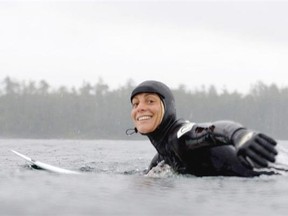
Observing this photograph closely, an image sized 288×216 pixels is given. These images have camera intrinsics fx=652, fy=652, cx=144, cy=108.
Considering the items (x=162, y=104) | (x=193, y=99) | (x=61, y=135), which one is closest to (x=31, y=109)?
(x=61, y=135)

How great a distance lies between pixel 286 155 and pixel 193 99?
8428 centimetres

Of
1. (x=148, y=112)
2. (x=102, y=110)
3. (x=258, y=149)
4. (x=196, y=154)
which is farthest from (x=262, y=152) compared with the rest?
(x=102, y=110)

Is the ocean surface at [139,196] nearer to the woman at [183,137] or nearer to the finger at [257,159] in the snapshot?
the finger at [257,159]

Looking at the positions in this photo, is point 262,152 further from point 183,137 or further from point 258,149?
point 183,137

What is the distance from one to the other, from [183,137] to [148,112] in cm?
83

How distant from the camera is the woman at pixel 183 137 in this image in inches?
308

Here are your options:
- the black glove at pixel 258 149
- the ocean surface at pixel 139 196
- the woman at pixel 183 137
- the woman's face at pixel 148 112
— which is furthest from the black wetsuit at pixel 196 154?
the black glove at pixel 258 149

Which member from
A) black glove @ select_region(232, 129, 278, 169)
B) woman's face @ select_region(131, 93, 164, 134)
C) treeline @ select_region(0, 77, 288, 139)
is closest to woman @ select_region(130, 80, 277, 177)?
woman's face @ select_region(131, 93, 164, 134)

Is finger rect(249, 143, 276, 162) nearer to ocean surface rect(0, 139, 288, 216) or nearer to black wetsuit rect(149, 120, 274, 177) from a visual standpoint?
ocean surface rect(0, 139, 288, 216)

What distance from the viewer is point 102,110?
309ft

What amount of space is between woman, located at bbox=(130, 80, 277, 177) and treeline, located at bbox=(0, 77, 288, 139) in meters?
73.4

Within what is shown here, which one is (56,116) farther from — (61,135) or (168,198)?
(168,198)

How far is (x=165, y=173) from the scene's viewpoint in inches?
352

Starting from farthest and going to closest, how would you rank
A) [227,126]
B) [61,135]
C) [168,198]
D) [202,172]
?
[61,135] < [202,172] < [227,126] < [168,198]
